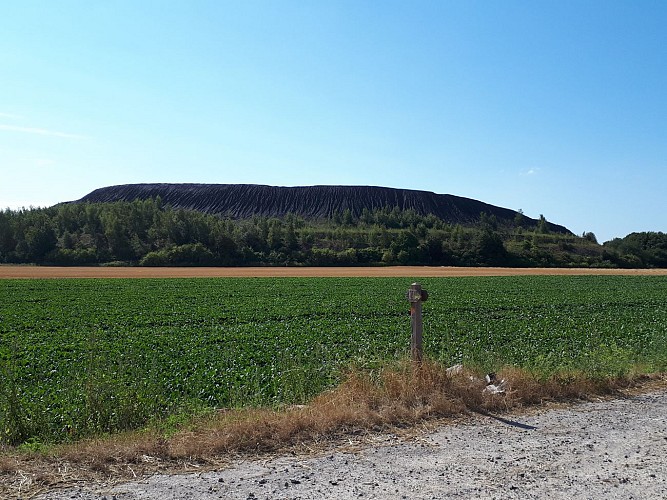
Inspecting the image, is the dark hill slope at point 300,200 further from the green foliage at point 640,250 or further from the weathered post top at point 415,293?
the weathered post top at point 415,293

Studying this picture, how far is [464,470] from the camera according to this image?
507cm

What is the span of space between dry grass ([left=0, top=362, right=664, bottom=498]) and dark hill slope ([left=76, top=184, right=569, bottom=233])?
166 meters

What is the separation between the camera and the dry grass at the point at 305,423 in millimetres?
5074

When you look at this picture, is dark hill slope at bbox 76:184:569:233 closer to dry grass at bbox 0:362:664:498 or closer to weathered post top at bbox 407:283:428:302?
weathered post top at bbox 407:283:428:302

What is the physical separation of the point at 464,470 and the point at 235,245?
102208mm

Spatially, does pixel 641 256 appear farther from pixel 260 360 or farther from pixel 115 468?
pixel 115 468

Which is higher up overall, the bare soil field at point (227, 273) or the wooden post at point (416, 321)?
the wooden post at point (416, 321)

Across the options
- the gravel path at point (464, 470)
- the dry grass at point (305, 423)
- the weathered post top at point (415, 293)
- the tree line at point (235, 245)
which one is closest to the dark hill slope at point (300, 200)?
the tree line at point (235, 245)

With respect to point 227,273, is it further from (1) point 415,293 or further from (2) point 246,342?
(1) point 415,293

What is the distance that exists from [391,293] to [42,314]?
75.9 feet

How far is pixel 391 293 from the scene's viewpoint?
134 feet

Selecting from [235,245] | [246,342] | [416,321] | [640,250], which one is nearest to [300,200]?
[235,245]

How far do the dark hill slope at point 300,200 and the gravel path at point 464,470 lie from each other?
549ft

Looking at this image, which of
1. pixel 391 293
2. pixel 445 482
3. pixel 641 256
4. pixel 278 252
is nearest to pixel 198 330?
pixel 445 482
